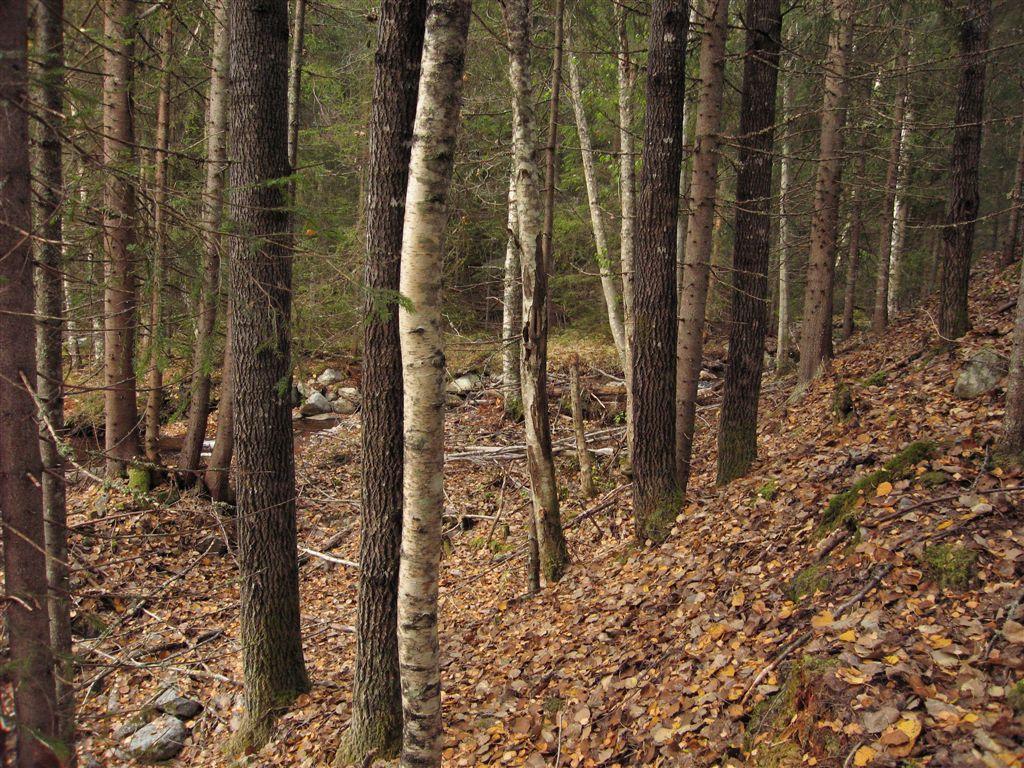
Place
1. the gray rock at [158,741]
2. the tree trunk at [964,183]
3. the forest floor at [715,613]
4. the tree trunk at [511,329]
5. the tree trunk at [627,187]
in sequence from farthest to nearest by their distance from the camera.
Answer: the tree trunk at [511,329]
the tree trunk at [627,187]
the tree trunk at [964,183]
the gray rock at [158,741]
the forest floor at [715,613]

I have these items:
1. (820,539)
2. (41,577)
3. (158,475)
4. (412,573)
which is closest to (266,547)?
(412,573)

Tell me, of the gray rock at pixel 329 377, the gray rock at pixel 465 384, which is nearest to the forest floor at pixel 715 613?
the gray rock at pixel 465 384

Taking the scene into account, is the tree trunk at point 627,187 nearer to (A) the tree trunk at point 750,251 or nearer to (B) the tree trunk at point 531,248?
(A) the tree trunk at point 750,251

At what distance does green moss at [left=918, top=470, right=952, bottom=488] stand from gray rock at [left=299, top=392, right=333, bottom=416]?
1408 centimetres

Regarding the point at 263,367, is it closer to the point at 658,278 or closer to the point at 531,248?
the point at 531,248

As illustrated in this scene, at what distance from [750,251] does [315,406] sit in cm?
1206

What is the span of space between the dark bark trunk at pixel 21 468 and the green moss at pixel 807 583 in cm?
453

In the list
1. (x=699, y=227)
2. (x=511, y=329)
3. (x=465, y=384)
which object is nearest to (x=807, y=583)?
(x=699, y=227)

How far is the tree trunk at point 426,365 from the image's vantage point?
3.93m

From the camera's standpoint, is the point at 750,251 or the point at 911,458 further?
the point at 750,251

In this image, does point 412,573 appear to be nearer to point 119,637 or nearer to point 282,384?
point 282,384

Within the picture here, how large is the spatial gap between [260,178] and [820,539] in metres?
5.24

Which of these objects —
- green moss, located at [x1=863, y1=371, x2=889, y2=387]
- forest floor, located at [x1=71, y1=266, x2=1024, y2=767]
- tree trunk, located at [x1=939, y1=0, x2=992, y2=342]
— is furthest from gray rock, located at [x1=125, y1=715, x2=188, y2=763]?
tree trunk, located at [x1=939, y1=0, x2=992, y2=342]

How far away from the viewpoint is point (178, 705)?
22.0ft
